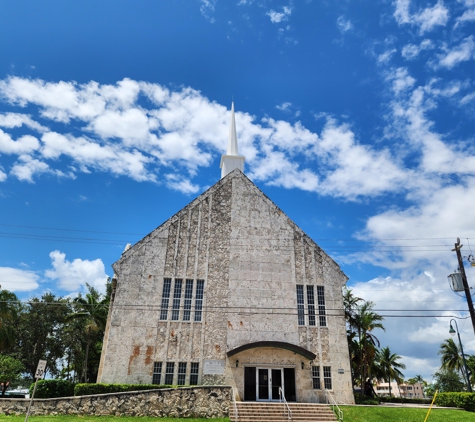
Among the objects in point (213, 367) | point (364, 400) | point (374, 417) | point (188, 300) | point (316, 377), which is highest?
point (188, 300)

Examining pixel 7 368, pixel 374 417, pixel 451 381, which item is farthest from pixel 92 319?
pixel 451 381

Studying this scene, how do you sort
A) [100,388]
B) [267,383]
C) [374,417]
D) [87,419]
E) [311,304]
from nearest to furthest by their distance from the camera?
[87,419] → [374,417] → [100,388] → [267,383] → [311,304]

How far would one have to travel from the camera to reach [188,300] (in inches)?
1044

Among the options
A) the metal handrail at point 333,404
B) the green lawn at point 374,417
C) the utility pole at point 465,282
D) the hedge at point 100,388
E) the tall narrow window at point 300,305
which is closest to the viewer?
the green lawn at point 374,417

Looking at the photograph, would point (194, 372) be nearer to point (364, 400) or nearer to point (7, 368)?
point (364, 400)

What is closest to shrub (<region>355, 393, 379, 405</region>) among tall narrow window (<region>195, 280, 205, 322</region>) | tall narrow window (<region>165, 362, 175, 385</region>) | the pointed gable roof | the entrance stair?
the entrance stair

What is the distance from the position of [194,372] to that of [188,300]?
188 inches

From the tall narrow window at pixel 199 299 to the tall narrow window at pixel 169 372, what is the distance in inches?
130

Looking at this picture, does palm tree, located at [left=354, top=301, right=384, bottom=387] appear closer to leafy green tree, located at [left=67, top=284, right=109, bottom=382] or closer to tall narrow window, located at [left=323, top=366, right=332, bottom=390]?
tall narrow window, located at [left=323, top=366, right=332, bottom=390]

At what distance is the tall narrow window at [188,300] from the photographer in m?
26.1

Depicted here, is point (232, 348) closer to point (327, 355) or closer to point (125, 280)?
point (327, 355)

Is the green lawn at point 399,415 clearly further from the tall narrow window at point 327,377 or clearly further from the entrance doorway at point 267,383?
the entrance doorway at point 267,383

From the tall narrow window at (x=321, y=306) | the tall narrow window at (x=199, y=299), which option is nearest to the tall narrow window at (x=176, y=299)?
the tall narrow window at (x=199, y=299)

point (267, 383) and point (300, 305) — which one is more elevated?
point (300, 305)
